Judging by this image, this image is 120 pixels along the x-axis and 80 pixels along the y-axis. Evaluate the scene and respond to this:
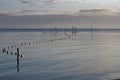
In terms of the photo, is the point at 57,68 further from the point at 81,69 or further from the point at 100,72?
the point at 100,72

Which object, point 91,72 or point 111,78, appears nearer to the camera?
point 111,78

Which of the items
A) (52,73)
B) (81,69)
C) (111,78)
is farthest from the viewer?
(81,69)

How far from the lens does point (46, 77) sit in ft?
106

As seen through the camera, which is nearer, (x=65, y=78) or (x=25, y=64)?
(x=65, y=78)

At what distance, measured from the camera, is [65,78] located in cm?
3186

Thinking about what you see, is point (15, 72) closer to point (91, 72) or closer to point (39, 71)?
point (39, 71)

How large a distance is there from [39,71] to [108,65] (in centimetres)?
1039

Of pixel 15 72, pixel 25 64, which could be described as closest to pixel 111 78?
pixel 15 72

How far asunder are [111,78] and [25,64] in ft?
48.2

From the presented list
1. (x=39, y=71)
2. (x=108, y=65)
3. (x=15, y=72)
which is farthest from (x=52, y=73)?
(x=108, y=65)

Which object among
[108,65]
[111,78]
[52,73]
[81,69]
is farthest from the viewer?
[108,65]

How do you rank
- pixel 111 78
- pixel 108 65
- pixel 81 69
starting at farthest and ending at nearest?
pixel 108 65 < pixel 81 69 < pixel 111 78

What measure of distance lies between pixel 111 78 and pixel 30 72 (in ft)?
32.0

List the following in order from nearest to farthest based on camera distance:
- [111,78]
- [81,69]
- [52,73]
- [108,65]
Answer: [111,78] → [52,73] → [81,69] → [108,65]
